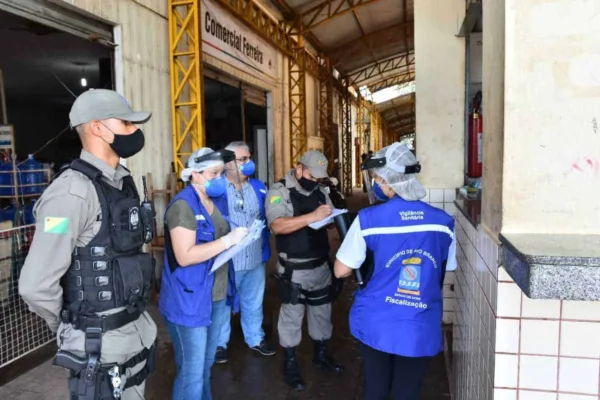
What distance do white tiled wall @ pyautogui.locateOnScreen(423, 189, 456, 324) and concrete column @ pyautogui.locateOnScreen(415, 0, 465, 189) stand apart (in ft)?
0.21

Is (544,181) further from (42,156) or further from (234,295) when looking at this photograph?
(42,156)

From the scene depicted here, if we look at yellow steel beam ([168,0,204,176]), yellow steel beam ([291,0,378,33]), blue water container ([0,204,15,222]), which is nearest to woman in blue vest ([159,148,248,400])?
yellow steel beam ([168,0,204,176])

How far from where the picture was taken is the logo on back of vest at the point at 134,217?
1.85 m

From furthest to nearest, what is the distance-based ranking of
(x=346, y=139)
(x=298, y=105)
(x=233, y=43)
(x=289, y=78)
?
1. (x=346, y=139)
2. (x=298, y=105)
3. (x=289, y=78)
4. (x=233, y=43)

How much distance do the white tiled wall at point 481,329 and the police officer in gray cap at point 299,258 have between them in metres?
1.10

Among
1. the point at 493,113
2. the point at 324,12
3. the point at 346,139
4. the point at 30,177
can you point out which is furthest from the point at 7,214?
the point at 346,139

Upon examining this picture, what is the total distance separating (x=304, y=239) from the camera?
3.25 meters

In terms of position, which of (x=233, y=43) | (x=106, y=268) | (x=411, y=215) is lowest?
(x=106, y=268)

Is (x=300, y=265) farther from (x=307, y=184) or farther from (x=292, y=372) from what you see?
(x=292, y=372)

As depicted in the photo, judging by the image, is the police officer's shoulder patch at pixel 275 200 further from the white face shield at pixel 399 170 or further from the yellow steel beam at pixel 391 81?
the yellow steel beam at pixel 391 81

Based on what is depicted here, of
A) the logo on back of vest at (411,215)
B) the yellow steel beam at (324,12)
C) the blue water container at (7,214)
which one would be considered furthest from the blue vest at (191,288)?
the yellow steel beam at (324,12)

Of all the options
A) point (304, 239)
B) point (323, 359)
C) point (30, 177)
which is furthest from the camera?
point (30, 177)

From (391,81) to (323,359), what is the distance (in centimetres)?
2198

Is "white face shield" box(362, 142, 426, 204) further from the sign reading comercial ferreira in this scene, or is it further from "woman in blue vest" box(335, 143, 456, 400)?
the sign reading comercial ferreira
